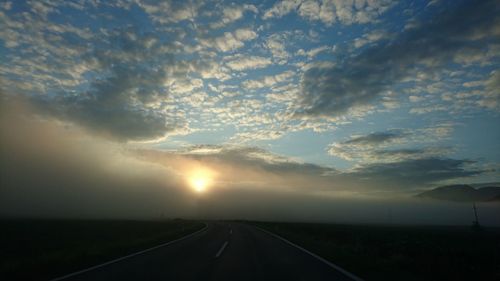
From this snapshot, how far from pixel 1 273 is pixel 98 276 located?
3060 mm

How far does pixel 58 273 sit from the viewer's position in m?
9.02

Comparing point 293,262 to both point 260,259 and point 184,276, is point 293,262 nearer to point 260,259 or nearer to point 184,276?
point 260,259

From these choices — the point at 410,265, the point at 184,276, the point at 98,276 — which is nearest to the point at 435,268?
the point at 410,265

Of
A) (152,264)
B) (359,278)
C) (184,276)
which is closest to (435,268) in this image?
(359,278)

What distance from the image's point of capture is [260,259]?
40.3 ft

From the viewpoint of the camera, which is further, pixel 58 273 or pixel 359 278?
pixel 58 273

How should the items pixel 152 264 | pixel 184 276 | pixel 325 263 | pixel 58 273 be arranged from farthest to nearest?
pixel 325 263 < pixel 152 264 < pixel 58 273 < pixel 184 276

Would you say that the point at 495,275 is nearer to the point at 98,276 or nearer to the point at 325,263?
the point at 325,263

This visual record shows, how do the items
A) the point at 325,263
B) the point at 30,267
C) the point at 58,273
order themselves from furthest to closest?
the point at 325,263 → the point at 30,267 → the point at 58,273

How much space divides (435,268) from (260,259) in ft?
21.8

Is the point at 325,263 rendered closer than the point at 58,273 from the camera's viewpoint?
No

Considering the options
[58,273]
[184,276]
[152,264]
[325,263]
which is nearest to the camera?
[184,276]

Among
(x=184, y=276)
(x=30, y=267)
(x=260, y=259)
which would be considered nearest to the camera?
(x=184, y=276)

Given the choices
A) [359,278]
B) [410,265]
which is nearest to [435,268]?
[410,265]
